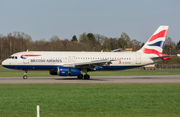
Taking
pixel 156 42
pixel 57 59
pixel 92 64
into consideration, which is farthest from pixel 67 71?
pixel 156 42

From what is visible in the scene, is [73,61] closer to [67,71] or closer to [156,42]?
[67,71]

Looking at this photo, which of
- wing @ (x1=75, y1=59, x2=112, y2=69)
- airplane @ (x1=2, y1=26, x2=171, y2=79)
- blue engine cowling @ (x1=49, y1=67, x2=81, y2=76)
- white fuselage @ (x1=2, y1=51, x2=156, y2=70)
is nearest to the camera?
blue engine cowling @ (x1=49, y1=67, x2=81, y2=76)

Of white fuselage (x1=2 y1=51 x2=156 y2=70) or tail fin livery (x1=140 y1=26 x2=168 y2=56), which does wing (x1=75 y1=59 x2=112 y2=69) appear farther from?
tail fin livery (x1=140 y1=26 x2=168 y2=56)

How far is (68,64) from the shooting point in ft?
113

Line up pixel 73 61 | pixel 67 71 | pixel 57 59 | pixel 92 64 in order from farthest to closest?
pixel 73 61
pixel 57 59
pixel 92 64
pixel 67 71

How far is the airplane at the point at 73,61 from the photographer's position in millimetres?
32750

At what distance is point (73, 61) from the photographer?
3491 centimetres

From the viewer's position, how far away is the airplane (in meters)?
32.8

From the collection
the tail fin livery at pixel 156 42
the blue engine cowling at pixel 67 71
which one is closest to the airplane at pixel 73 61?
the blue engine cowling at pixel 67 71

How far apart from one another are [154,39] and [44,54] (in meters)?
17.9

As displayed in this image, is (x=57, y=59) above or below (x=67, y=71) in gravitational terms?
above

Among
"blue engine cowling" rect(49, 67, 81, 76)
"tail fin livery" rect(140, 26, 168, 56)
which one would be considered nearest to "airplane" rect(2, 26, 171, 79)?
"blue engine cowling" rect(49, 67, 81, 76)
